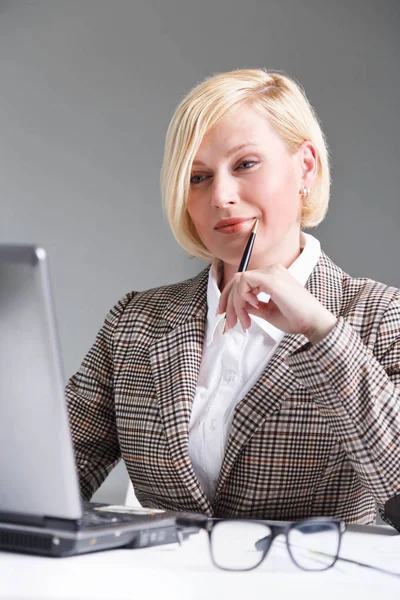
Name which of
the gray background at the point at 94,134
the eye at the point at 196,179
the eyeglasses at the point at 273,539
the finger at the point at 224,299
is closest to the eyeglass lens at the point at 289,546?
the eyeglasses at the point at 273,539

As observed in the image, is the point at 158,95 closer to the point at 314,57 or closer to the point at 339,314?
the point at 314,57

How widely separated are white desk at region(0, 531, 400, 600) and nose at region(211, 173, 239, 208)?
658 mm

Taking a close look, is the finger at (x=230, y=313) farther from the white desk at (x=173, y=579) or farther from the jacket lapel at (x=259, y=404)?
the white desk at (x=173, y=579)

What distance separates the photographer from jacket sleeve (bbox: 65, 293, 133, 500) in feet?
4.89

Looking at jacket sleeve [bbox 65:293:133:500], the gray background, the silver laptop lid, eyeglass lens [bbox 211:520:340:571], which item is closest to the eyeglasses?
eyeglass lens [bbox 211:520:340:571]

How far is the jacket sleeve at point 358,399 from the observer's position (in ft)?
3.56

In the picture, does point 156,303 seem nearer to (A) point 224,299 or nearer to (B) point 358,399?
(A) point 224,299

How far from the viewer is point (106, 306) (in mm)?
3334

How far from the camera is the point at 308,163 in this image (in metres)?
1.52

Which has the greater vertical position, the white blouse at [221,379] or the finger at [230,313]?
the finger at [230,313]

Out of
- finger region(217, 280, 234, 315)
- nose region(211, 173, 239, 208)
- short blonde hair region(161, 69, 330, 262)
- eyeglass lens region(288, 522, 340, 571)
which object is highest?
short blonde hair region(161, 69, 330, 262)

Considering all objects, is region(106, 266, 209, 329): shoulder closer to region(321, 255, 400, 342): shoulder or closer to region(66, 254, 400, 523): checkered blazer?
region(66, 254, 400, 523): checkered blazer

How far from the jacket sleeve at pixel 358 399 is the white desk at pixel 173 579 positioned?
0.69 ft

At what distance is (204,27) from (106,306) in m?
1.21
